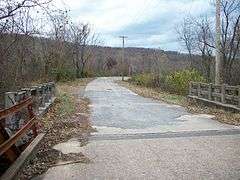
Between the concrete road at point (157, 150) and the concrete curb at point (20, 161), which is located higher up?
the concrete curb at point (20, 161)

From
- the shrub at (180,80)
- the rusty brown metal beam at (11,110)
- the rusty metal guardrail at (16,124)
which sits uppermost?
the rusty brown metal beam at (11,110)

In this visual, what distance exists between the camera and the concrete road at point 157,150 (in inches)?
294

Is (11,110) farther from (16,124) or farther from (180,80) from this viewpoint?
(180,80)

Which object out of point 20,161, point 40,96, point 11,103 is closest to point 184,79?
point 40,96

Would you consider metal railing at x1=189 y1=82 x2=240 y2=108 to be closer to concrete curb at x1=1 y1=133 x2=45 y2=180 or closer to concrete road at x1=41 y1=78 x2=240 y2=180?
concrete road at x1=41 y1=78 x2=240 y2=180

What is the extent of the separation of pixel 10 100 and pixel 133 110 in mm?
9522

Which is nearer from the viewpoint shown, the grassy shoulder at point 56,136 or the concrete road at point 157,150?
the concrete road at point 157,150

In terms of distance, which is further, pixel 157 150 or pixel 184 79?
pixel 184 79

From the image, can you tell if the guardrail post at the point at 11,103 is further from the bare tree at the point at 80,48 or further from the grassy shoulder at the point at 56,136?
the bare tree at the point at 80,48

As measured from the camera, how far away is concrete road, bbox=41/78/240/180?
7.46 metres

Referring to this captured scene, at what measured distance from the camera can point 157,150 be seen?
31.2 ft

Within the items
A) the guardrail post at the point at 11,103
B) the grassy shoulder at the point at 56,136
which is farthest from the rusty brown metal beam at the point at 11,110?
the guardrail post at the point at 11,103

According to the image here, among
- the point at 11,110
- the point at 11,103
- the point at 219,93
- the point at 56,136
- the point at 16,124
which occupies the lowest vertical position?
the point at 56,136

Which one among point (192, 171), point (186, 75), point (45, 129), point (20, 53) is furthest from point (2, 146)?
point (186, 75)
